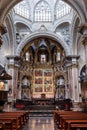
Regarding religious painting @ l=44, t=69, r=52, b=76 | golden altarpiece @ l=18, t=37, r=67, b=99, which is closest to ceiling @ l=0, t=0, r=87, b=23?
golden altarpiece @ l=18, t=37, r=67, b=99

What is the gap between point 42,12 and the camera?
2772 cm

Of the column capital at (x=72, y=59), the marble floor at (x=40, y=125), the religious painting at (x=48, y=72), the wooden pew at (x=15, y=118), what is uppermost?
the column capital at (x=72, y=59)

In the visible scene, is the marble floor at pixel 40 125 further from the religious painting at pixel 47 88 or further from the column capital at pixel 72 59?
the religious painting at pixel 47 88

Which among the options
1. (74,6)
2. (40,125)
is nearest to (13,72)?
(74,6)

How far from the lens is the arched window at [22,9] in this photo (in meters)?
25.8

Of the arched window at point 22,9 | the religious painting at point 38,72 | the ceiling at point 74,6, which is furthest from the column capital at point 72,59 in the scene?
the ceiling at point 74,6

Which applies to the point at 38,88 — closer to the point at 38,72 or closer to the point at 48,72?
the point at 38,72

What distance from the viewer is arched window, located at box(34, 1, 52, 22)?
27578 mm

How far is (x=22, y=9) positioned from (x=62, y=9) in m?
5.24

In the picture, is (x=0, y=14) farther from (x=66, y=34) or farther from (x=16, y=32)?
(x=66, y=34)

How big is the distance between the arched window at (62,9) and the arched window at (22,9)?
4021mm

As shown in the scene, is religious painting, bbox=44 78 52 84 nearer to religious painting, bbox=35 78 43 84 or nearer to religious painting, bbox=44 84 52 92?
religious painting, bbox=44 84 52 92

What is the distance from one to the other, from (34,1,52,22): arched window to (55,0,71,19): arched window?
48.2 inches

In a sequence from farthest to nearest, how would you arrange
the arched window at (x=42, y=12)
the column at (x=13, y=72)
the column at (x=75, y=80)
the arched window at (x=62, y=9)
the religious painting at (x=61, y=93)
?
1. the religious painting at (x=61, y=93)
2. the arched window at (x=42, y=12)
3. the arched window at (x=62, y=9)
4. the column at (x=13, y=72)
5. the column at (x=75, y=80)
